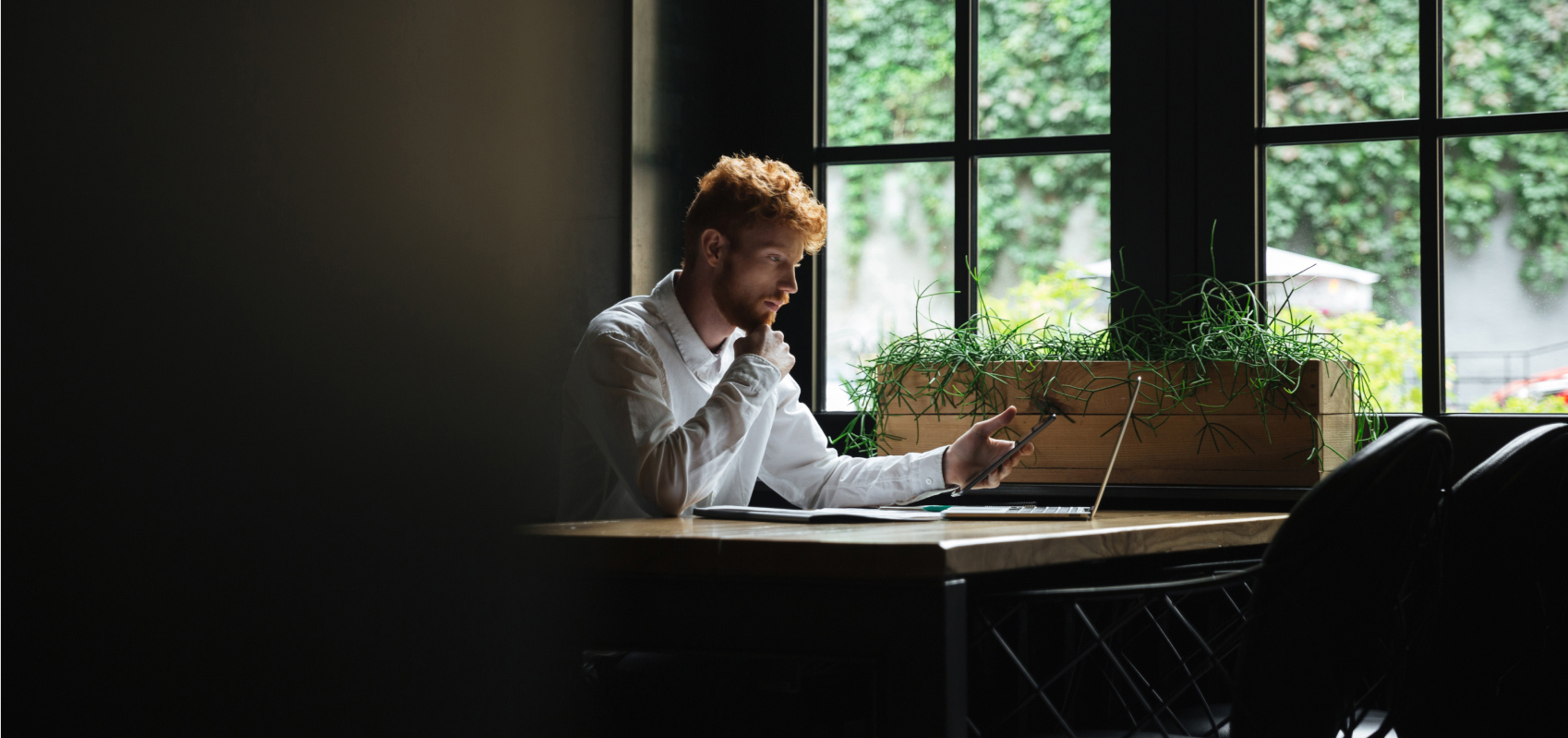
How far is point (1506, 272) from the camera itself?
258cm

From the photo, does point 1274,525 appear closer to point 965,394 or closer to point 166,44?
point 965,394

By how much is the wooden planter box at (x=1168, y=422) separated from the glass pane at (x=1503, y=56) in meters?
0.77

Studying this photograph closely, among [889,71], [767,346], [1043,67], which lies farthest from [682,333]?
[1043,67]

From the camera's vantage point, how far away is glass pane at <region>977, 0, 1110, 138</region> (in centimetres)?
286

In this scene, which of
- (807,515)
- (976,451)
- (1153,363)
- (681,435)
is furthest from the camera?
(1153,363)

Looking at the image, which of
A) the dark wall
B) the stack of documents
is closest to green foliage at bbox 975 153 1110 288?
the stack of documents

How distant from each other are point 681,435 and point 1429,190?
1.80 m

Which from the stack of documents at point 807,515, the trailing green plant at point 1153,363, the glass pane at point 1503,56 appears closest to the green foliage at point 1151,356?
the trailing green plant at point 1153,363

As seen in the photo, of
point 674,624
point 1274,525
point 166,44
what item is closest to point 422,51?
point 166,44

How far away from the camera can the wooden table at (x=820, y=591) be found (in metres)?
1.16

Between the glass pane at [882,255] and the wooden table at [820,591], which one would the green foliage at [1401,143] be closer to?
the glass pane at [882,255]

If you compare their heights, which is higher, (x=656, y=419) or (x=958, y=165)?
(x=958, y=165)

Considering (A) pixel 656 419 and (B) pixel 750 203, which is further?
(B) pixel 750 203

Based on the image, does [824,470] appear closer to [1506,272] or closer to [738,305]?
[738,305]
